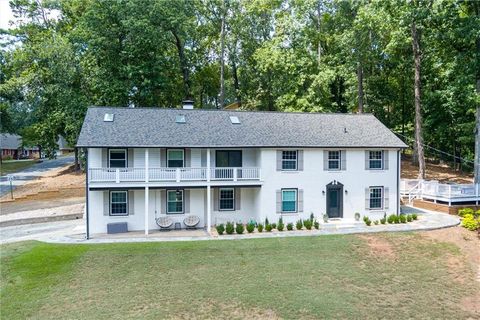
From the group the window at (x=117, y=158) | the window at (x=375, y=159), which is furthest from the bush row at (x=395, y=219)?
the window at (x=117, y=158)

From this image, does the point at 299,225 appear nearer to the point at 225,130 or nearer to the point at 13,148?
the point at 225,130

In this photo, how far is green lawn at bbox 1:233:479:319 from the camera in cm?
1145

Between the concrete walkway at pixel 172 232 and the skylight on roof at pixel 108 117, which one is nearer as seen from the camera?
the concrete walkway at pixel 172 232

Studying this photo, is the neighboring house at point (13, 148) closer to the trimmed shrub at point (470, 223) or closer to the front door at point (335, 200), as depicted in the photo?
Result: the front door at point (335, 200)

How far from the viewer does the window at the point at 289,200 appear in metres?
20.5

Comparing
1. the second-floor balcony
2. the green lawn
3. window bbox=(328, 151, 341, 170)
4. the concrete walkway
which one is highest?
window bbox=(328, 151, 341, 170)

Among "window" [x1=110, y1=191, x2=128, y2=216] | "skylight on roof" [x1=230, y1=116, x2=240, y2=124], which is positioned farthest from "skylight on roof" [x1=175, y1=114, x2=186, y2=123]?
"window" [x1=110, y1=191, x2=128, y2=216]

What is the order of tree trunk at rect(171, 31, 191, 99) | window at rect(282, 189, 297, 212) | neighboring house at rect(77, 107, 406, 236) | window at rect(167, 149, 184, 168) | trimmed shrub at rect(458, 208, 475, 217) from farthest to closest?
tree trunk at rect(171, 31, 191, 99) → trimmed shrub at rect(458, 208, 475, 217) → window at rect(282, 189, 297, 212) → window at rect(167, 149, 184, 168) → neighboring house at rect(77, 107, 406, 236)

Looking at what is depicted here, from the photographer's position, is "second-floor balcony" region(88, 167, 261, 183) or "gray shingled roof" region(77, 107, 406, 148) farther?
"gray shingled roof" region(77, 107, 406, 148)

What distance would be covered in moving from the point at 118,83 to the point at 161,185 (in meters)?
15.7

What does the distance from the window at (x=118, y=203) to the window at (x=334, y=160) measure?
11517 millimetres

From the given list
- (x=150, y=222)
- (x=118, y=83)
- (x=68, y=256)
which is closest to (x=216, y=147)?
(x=150, y=222)

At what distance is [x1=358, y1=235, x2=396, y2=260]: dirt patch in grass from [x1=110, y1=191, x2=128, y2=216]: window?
39.9 feet

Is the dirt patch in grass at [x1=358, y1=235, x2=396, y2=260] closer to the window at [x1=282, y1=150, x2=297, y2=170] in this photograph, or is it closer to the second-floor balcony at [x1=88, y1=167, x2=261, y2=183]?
the window at [x1=282, y1=150, x2=297, y2=170]
